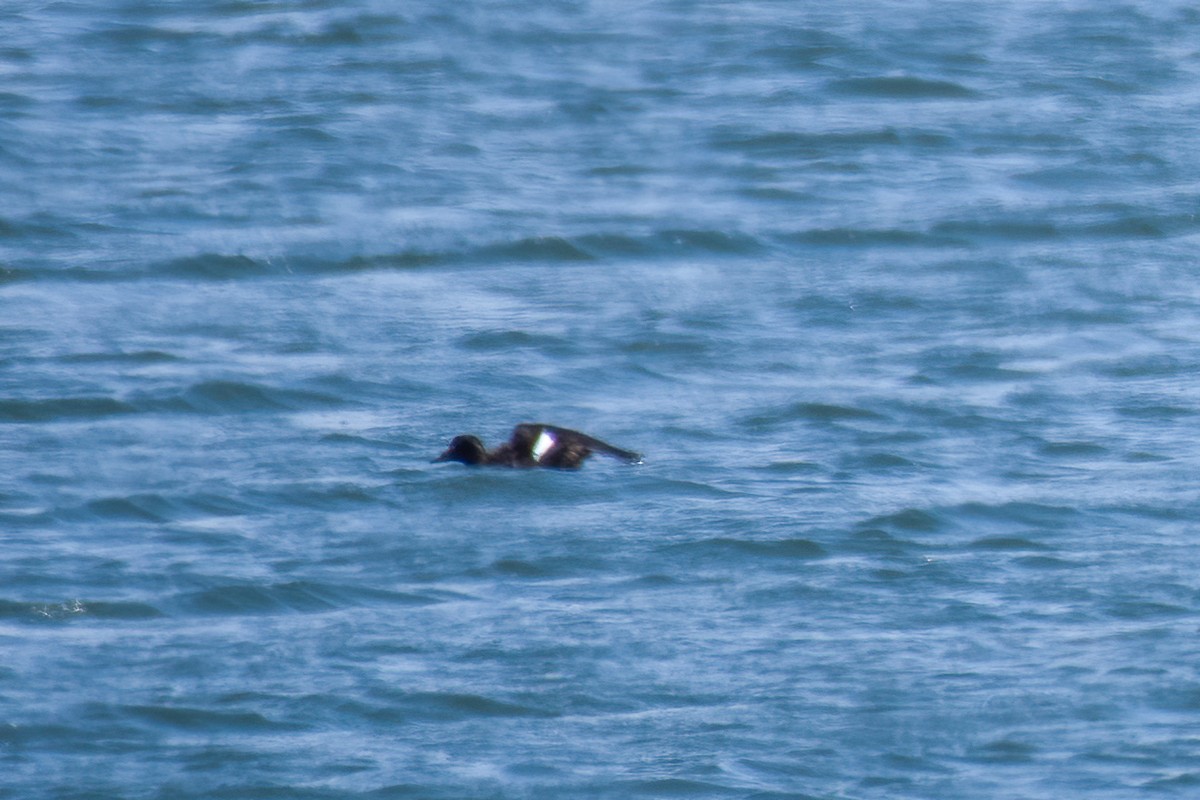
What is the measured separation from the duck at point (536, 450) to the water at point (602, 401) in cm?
8

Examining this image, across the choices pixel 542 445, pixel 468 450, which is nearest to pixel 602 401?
pixel 542 445

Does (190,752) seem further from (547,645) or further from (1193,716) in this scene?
(1193,716)

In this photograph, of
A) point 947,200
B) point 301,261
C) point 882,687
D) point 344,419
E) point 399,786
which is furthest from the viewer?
point 947,200

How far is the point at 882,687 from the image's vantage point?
6.21m

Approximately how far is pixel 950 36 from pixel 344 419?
26.4ft

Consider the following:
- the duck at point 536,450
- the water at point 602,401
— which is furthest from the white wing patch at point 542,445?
the water at point 602,401

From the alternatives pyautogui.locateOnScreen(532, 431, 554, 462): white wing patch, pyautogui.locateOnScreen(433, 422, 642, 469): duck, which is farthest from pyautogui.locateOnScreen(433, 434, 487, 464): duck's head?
pyautogui.locateOnScreen(532, 431, 554, 462): white wing patch

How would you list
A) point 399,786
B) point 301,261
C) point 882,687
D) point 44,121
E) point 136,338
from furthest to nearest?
1. point 44,121
2. point 301,261
3. point 136,338
4. point 882,687
5. point 399,786

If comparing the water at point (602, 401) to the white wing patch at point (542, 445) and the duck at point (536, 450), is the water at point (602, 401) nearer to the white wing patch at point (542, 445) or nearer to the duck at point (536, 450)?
the duck at point (536, 450)

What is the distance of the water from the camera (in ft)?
19.9

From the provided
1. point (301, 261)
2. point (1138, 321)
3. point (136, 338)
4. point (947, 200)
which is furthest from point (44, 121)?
point (1138, 321)

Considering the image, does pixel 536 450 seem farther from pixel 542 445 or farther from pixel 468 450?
pixel 468 450

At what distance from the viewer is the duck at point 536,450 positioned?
26.4 feet

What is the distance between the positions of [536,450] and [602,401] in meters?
0.94
